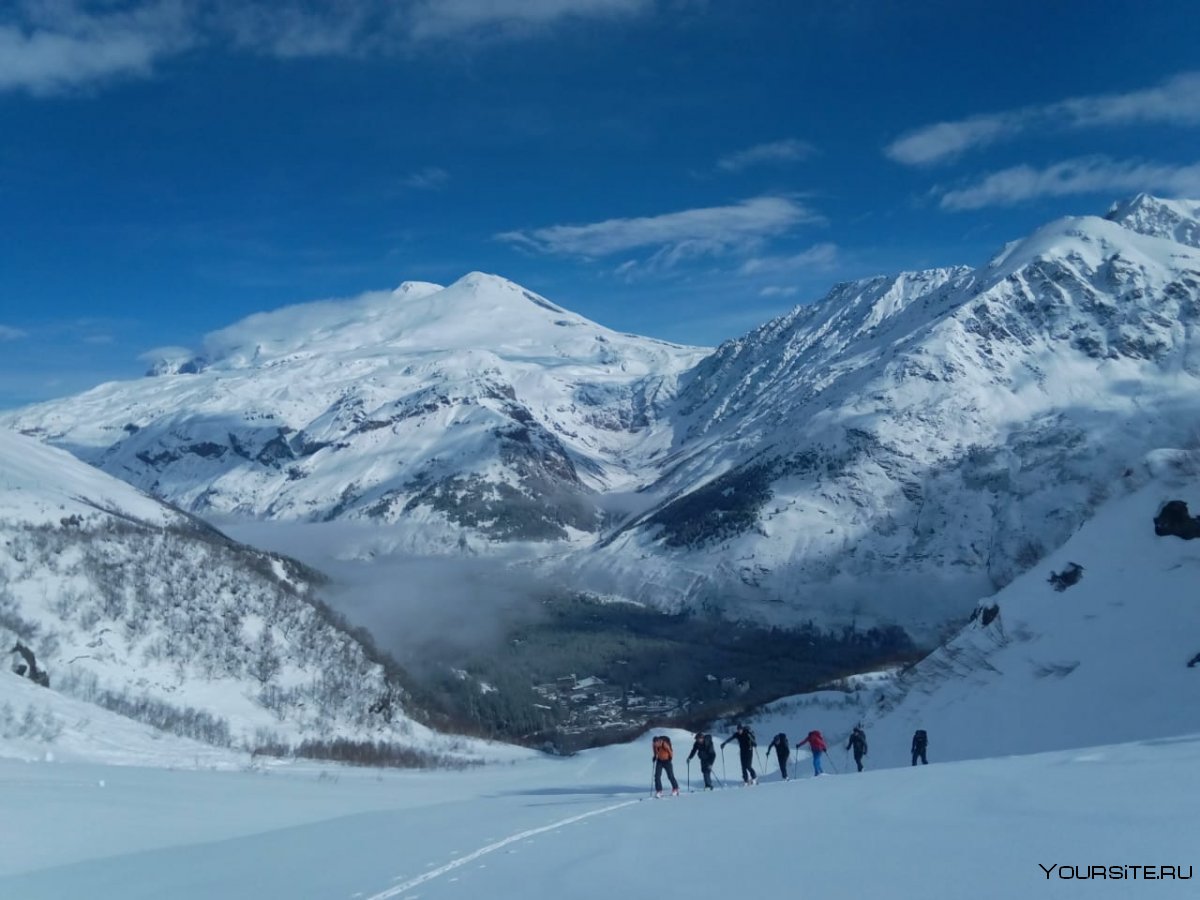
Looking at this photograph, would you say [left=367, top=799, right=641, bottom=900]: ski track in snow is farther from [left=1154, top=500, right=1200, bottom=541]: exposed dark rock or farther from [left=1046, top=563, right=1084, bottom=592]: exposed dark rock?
[left=1046, top=563, right=1084, bottom=592]: exposed dark rock

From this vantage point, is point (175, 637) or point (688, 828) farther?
point (175, 637)

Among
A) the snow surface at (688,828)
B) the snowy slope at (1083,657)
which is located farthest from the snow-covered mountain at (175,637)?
the snowy slope at (1083,657)

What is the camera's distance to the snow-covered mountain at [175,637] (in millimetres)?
81250

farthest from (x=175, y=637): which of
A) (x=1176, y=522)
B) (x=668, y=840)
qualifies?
(x=668, y=840)

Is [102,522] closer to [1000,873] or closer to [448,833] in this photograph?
[448,833]

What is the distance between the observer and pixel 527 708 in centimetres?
17025

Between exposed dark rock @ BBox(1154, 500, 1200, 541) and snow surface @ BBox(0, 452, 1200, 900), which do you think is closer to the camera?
snow surface @ BBox(0, 452, 1200, 900)

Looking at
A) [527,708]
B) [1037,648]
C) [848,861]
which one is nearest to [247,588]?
[527,708]

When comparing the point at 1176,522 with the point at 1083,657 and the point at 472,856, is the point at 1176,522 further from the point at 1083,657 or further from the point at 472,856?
the point at 472,856

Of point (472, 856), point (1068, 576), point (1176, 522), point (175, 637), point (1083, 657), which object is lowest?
point (472, 856)

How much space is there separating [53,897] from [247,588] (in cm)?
9793

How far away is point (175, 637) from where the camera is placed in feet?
306

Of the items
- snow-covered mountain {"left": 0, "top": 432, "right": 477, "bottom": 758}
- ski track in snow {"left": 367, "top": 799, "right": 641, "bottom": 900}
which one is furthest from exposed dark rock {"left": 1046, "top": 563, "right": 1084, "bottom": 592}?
snow-covered mountain {"left": 0, "top": 432, "right": 477, "bottom": 758}

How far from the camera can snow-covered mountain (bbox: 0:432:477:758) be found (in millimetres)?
81250
